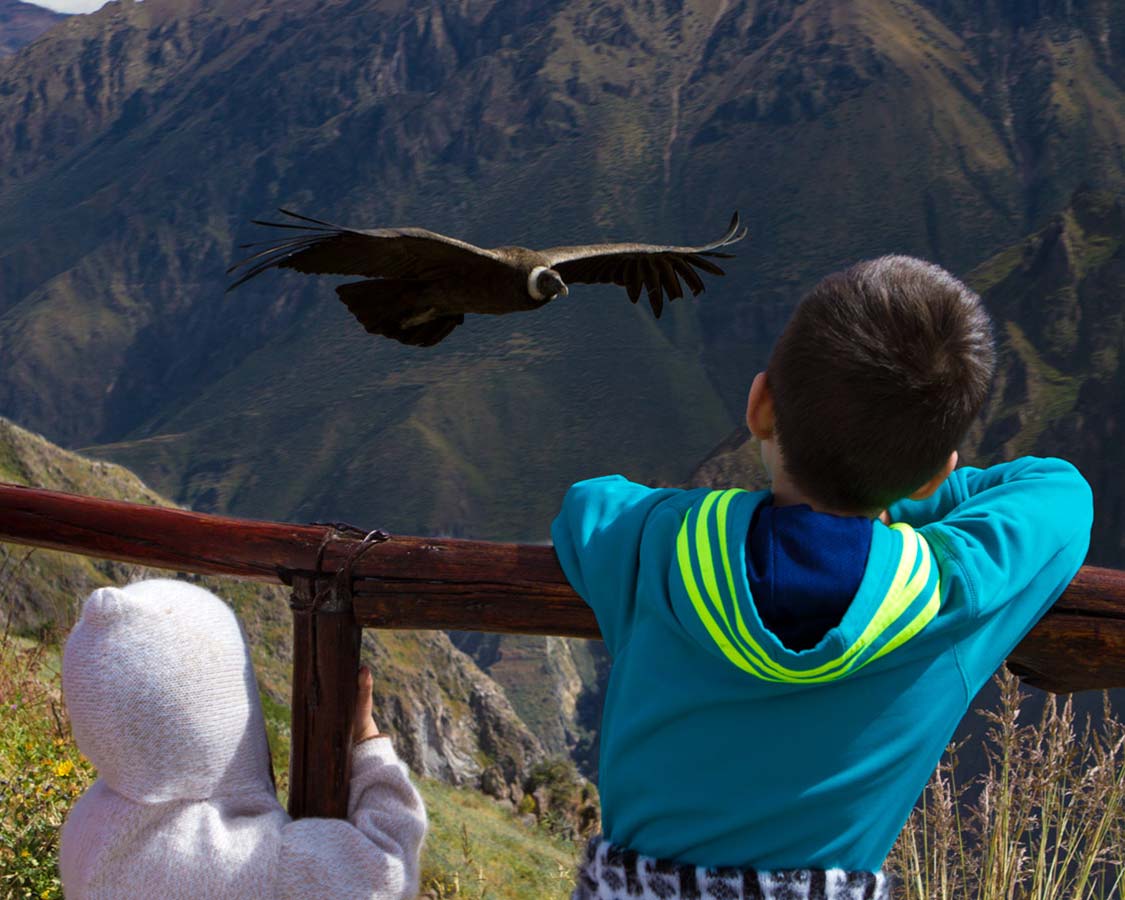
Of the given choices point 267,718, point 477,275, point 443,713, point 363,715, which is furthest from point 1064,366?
point 363,715

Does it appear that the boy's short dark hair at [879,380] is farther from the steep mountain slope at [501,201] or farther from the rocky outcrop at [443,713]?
the steep mountain slope at [501,201]

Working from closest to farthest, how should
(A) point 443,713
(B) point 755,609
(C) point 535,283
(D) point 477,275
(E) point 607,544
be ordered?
(B) point 755,609 → (E) point 607,544 → (C) point 535,283 → (D) point 477,275 → (A) point 443,713

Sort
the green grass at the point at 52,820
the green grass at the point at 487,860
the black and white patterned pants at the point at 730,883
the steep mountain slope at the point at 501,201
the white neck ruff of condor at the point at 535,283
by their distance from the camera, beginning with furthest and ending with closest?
the steep mountain slope at the point at 501,201
the green grass at the point at 487,860
the white neck ruff of condor at the point at 535,283
the green grass at the point at 52,820
the black and white patterned pants at the point at 730,883

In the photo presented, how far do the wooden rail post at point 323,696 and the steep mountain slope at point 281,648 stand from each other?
245 centimetres

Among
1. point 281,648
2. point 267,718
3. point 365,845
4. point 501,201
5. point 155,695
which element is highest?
point 155,695

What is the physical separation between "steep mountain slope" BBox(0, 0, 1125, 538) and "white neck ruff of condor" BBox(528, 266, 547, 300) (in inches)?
3487

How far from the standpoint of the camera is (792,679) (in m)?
1.46

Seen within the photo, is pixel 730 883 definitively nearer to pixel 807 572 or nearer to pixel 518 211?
pixel 807 572

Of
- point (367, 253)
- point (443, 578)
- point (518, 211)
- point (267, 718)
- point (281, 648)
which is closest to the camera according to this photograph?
point (443, 578)

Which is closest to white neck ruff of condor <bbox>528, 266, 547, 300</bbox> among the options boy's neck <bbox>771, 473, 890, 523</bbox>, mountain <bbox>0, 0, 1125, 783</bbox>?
→ boy's neck <bbox>771, 473, 890, 523</bbox>

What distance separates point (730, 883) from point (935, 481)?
541 mm

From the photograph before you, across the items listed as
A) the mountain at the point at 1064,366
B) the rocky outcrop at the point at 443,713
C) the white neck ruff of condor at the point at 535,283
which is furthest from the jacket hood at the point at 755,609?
the mountain at the point at 1064,366

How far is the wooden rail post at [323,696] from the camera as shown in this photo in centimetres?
198

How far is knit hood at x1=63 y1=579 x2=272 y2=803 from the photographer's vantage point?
1.72m
